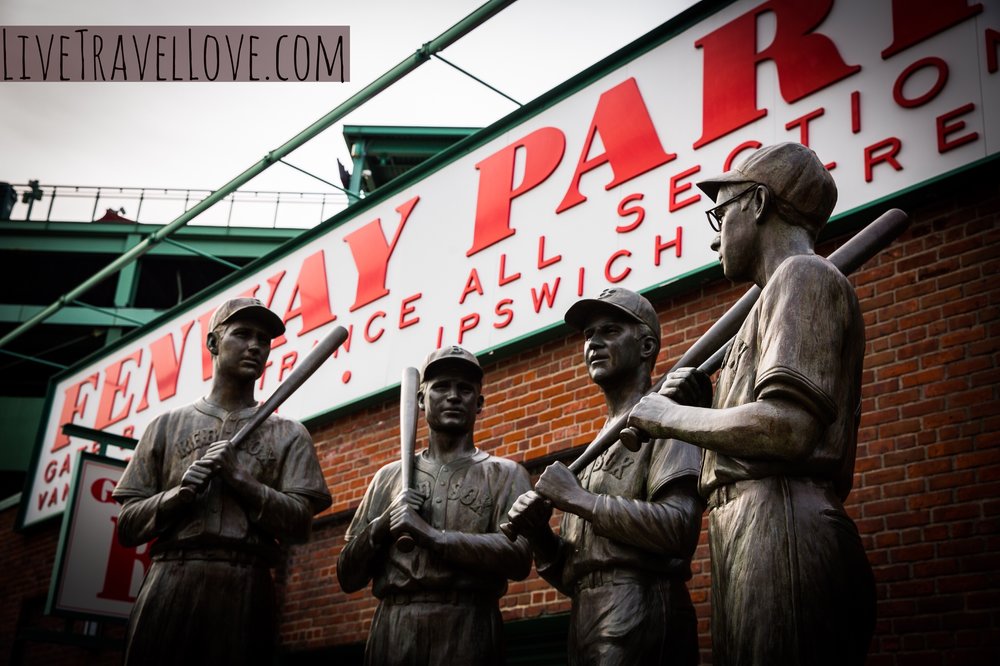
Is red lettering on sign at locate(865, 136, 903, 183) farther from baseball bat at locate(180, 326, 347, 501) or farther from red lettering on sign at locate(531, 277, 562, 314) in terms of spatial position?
baseball bat at locate(180, 326, 347, 501)

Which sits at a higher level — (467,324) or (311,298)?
(311,298)

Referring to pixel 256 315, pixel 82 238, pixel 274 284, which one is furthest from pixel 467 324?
pixel 82 238

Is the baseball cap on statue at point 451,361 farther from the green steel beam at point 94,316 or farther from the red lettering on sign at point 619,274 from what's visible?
the green steel beam at point 94,316

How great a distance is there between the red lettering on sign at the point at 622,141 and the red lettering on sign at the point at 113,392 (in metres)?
6.58

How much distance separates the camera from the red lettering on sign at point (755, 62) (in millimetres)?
6711

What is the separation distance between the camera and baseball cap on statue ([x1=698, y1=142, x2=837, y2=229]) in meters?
3.52

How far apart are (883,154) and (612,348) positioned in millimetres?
2471

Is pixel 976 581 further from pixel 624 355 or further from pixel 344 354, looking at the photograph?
pixel 344 354

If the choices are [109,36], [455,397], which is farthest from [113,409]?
[455,397]

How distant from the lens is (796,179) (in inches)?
138

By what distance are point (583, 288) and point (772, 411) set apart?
4588mm

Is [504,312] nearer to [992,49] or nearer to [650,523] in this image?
[992,49]

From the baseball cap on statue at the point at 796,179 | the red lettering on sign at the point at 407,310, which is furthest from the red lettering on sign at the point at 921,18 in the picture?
the red lettering on sign at the point at 407,310

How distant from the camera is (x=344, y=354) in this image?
9789 mm
